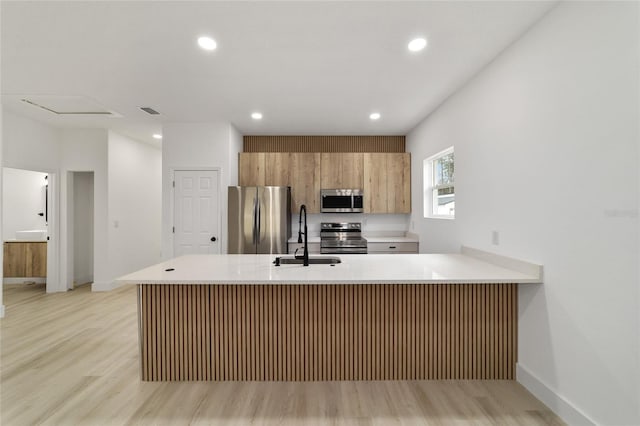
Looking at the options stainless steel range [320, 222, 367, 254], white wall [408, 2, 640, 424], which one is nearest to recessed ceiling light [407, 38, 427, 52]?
white wall [408, 2, 640, 424]

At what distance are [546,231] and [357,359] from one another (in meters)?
1.57

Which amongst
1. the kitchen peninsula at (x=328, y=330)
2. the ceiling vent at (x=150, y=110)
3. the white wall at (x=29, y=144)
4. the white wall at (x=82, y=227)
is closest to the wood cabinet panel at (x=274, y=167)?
the ceiling vent at (x=150, y=110)

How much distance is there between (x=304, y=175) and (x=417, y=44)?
2.79 meters

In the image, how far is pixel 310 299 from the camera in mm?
2385

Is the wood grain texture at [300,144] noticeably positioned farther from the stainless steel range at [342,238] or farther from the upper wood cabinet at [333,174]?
the stainless steel range at [342,238]

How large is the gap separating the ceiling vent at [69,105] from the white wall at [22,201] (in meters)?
2.69

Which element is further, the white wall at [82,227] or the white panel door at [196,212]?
the white wall at [82,227]

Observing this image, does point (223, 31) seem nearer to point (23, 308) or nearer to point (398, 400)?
point (398, 400)

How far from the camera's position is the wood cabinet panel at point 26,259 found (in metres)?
5.26

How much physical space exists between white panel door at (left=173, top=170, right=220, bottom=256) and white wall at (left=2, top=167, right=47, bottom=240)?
357 cm

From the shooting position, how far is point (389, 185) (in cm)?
495

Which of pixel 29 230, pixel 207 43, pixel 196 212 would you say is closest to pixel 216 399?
pixel 207 43

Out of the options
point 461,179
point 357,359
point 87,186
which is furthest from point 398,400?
point 87,186

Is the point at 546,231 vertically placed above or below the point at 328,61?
below
